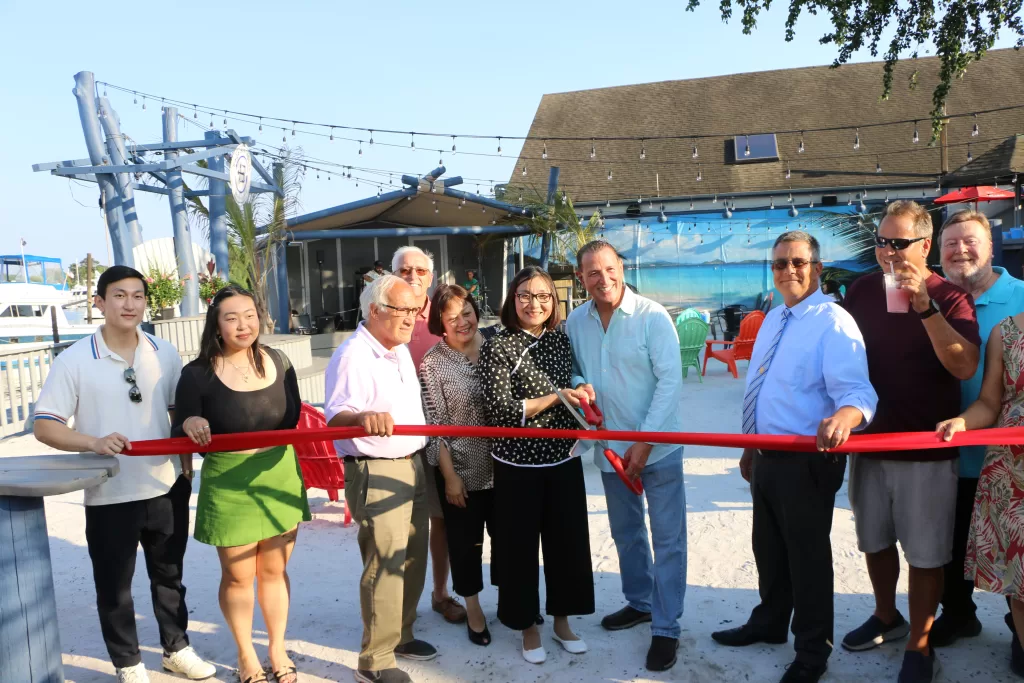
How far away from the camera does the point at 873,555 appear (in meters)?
3.34

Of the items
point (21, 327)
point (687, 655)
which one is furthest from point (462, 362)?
point (21, 327)

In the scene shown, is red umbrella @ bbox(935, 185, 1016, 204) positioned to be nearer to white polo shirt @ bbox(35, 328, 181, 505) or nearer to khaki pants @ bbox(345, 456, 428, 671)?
khaki pants @ bbox(345, 456, 428, 671)

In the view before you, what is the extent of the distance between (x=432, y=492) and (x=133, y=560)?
1390 millimetres

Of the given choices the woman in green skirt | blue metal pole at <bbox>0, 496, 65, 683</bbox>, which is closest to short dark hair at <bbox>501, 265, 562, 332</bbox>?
the woman in green skirt

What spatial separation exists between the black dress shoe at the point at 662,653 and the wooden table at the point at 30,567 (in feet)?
7.84

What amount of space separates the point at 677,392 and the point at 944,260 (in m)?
1.35

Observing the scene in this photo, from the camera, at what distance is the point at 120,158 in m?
14.2

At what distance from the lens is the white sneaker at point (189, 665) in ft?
11.1

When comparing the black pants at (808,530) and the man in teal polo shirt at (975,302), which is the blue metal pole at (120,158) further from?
the man in teal polo shirt at (975,302)

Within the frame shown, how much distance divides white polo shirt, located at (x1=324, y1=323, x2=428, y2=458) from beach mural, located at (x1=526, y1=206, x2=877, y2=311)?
14453mm

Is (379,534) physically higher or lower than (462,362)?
lower

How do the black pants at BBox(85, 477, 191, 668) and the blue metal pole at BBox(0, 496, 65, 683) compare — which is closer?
the blue metal pole at BBox(0, 496, 65, 683)

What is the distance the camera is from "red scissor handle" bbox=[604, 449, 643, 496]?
3.33m

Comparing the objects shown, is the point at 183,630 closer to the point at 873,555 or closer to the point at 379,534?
the point at 379,534
